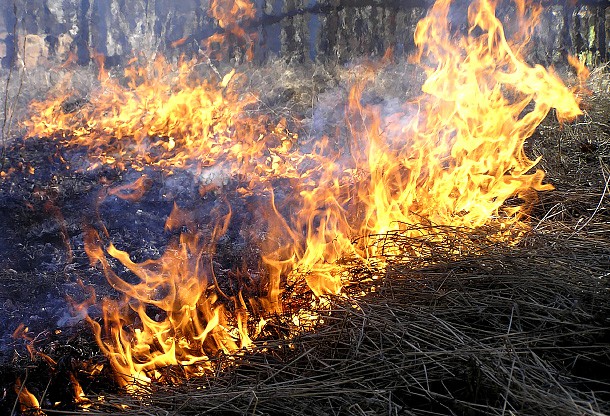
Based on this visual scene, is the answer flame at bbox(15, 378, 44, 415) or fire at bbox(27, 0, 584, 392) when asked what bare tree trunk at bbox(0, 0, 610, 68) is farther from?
flame at bbox(15, 378, 44, 415)

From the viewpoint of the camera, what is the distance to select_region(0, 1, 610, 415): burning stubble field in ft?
8.11

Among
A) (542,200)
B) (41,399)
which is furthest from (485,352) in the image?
(542,200)

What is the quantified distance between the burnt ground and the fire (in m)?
0.26

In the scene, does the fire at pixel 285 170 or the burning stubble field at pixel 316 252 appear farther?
the fire at pixel 285 170

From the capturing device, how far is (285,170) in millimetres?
6645

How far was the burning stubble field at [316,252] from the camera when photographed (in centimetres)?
247

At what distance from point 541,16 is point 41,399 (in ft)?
28.7

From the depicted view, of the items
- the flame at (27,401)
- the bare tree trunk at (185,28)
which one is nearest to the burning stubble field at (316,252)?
the flame at (27,401)

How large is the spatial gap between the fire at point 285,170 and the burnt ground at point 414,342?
0.26 metres

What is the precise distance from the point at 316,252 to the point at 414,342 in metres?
1.41

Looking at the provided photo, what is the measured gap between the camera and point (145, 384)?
2.88 m

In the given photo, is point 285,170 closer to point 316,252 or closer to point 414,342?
point 316,252

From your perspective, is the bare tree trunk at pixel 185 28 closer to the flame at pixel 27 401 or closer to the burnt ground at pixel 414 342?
the burnt ground at pixel 414 342

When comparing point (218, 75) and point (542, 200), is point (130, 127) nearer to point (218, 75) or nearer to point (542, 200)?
point (218, 75)
